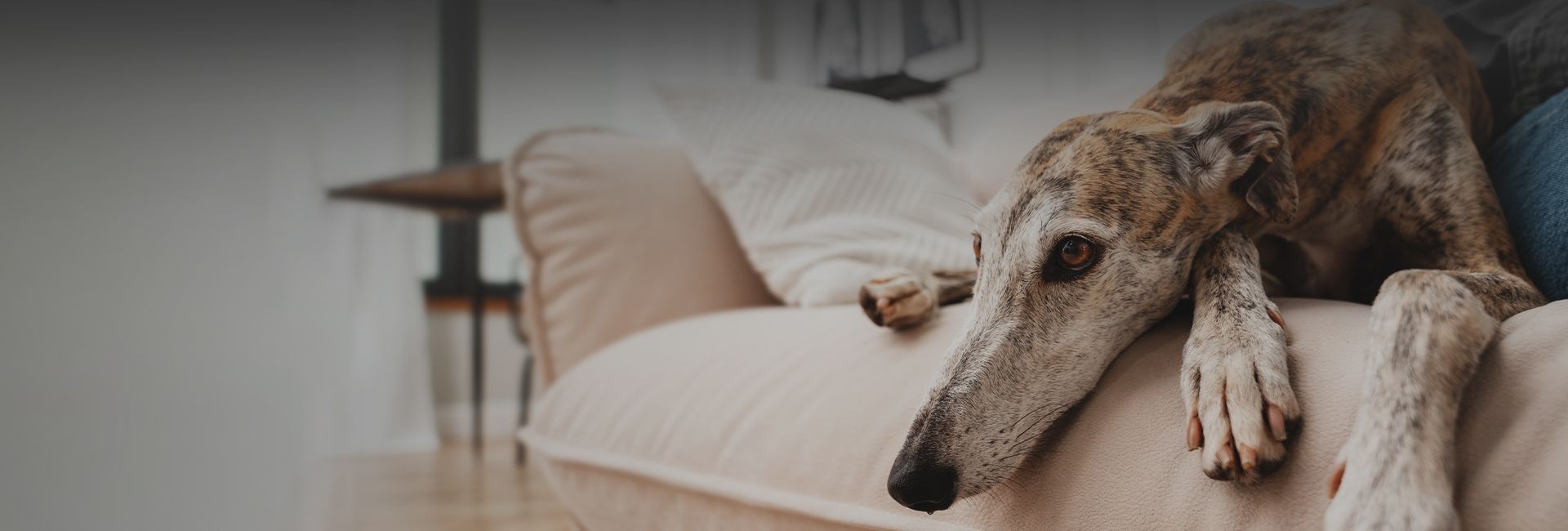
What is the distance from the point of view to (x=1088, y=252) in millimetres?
646

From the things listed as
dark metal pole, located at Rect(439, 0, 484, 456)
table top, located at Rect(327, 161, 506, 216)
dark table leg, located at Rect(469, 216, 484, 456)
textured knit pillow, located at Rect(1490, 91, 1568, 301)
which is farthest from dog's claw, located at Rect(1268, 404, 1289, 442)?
dark metal pole, located at Rect(439, 0, 484, 456)

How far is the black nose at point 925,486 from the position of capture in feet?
1.87

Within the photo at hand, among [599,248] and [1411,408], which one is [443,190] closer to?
[599,248]

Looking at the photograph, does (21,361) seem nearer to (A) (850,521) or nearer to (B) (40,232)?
(B) (40,232)

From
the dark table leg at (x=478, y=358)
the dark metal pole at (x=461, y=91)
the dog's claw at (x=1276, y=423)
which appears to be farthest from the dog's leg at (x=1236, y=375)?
the dark metal pole at (x=461, y=91)

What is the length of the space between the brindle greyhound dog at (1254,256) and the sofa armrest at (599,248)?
2.05ft

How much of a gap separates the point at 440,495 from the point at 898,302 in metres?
1.92

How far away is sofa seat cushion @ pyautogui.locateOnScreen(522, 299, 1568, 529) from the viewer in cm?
46

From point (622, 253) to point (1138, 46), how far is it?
0.80 metres

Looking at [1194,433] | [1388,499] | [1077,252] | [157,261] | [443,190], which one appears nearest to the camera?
[1388,499]

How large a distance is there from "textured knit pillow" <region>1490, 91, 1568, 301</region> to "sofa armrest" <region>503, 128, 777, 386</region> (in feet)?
3.38

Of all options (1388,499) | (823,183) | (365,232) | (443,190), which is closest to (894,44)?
(823,183)

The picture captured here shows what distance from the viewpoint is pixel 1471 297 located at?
0.53 m

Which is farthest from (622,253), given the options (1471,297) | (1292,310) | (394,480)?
(394,480)
